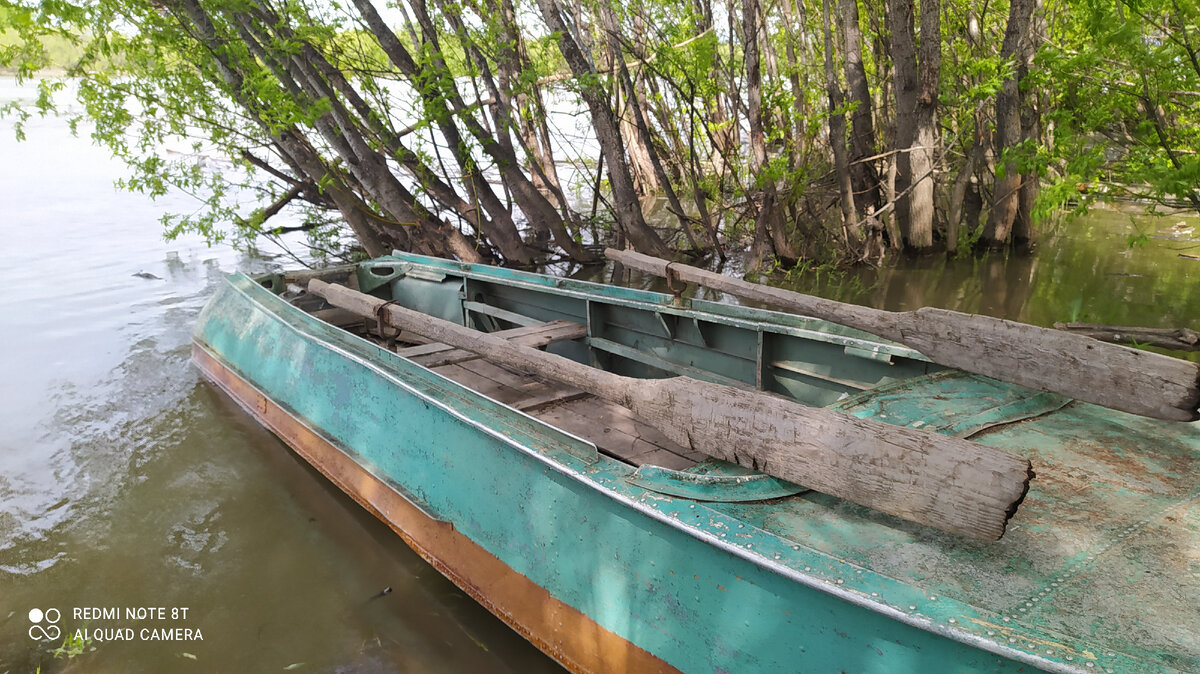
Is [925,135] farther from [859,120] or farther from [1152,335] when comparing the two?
[1152,335]

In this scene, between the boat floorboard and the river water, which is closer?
the river water

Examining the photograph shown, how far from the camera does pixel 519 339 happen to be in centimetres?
513

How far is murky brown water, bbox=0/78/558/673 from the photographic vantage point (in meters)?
3.63

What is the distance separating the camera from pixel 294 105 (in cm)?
748

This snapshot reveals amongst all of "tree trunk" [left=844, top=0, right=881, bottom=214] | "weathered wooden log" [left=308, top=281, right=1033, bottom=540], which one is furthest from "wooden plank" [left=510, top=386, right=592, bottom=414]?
"tree trunk" [left=844, top=0, right=881, bottom=214]

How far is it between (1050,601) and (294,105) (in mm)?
7589

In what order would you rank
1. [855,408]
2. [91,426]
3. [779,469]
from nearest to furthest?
[779,469] < [855,408] < [91,426]

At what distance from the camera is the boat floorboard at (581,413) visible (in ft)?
12.9

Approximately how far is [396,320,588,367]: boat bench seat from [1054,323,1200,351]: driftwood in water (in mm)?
3098

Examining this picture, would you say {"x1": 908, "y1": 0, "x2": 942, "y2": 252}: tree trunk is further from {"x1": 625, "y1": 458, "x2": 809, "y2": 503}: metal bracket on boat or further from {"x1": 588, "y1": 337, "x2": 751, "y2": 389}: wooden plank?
{"x1": 625, "y1": 458, "x2": 809, "y2": 503}: metal bracket on boat

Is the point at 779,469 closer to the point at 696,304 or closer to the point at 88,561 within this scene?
the point at 696,304

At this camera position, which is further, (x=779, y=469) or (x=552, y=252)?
(x=552, y=252)

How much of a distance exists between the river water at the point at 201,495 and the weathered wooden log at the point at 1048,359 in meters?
2.22

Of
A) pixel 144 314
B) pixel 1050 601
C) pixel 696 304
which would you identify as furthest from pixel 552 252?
pixel 1050 601
